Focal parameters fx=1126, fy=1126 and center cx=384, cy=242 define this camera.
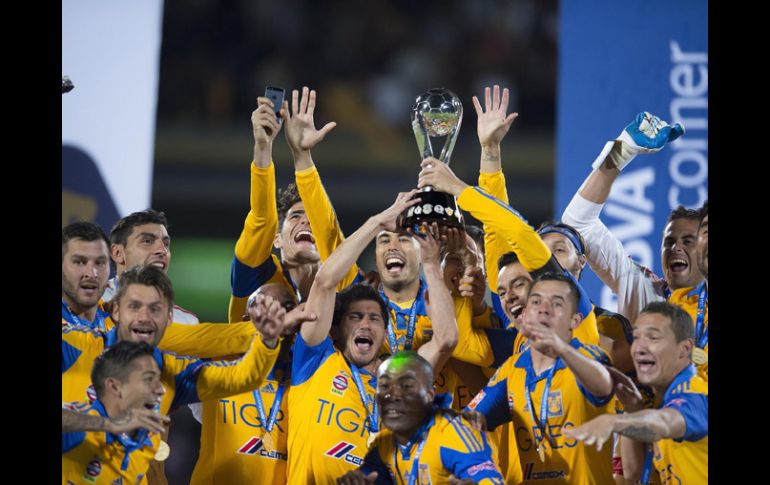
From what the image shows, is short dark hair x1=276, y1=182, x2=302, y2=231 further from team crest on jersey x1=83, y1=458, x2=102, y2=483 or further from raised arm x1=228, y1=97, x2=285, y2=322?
team crest on jersey x1=83, y1=458, x2=102, y2=483

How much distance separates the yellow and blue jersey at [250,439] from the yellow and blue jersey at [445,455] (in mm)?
641

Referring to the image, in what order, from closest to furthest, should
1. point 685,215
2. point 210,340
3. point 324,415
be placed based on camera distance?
point 324,415, point 210,340, point 685,215

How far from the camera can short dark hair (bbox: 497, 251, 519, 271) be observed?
4785 mm

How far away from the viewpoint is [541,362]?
436cm

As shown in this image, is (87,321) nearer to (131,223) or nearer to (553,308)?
(131,223)

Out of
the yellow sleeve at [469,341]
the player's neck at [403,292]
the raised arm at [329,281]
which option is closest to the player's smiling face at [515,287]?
the yellow sleeve at [469,341]

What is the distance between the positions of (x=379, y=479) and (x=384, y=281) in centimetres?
104

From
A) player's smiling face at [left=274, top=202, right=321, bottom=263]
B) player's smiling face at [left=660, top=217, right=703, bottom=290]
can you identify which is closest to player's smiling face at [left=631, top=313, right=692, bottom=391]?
player's smiling face at [left=660, top=217, right=703, bottom=290]

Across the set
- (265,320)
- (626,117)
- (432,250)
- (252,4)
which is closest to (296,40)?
(252,4)

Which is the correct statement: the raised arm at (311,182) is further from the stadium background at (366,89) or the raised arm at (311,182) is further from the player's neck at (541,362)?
the stadium background at (366,89)

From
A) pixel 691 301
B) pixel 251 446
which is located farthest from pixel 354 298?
pixel 691 301

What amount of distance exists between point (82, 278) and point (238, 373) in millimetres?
846

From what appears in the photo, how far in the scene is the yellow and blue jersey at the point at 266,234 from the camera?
494 centimetres

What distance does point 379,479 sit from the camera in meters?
4.14
